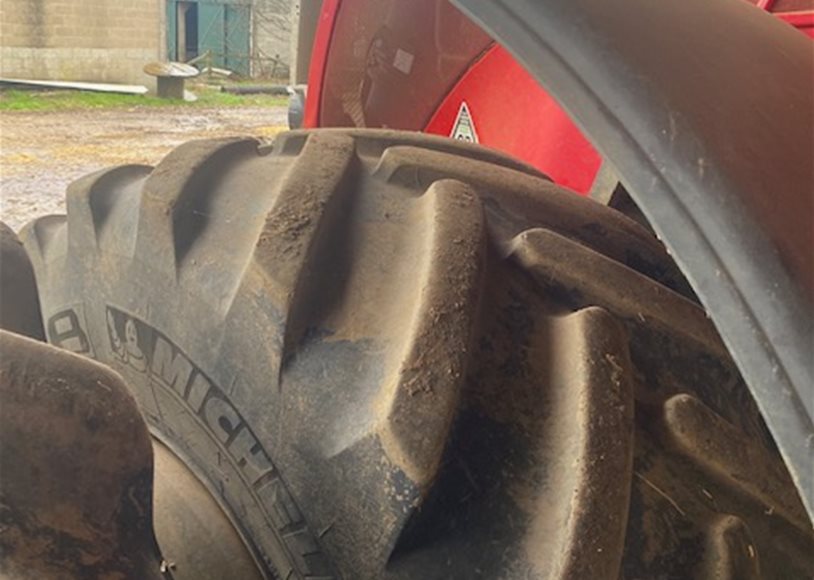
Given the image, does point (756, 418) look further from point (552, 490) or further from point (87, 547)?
point (87, 547)

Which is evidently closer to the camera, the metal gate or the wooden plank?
the wooden plank

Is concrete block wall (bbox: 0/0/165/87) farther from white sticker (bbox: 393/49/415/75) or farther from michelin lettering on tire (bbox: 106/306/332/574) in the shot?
michelin lettering on tire (bbox: 106/306/332/574)

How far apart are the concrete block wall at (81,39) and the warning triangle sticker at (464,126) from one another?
895cm

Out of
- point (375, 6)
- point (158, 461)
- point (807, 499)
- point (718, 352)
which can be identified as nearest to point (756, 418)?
point (718, 352)

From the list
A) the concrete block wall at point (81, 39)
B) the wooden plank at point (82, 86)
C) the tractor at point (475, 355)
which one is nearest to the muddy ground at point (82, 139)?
the wooden plank at point (82, 86)

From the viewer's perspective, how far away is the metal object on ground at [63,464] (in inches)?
23.5

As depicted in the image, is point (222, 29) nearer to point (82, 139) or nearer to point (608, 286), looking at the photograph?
point (82, 139)

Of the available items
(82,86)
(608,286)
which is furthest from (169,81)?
(608,286)

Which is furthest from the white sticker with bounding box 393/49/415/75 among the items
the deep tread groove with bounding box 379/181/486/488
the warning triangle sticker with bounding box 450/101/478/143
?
the deep tread groove with bounding box 379/181/486/488

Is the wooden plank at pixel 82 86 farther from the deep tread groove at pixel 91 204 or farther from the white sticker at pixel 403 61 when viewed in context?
the deep tread groove at pixel 91 204

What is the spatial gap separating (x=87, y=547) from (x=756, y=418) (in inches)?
18.2

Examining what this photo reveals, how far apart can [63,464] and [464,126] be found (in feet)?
3.47

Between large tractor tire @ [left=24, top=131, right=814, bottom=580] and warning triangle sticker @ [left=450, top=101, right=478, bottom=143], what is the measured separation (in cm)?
68

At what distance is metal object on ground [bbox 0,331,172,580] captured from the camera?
60 cm
